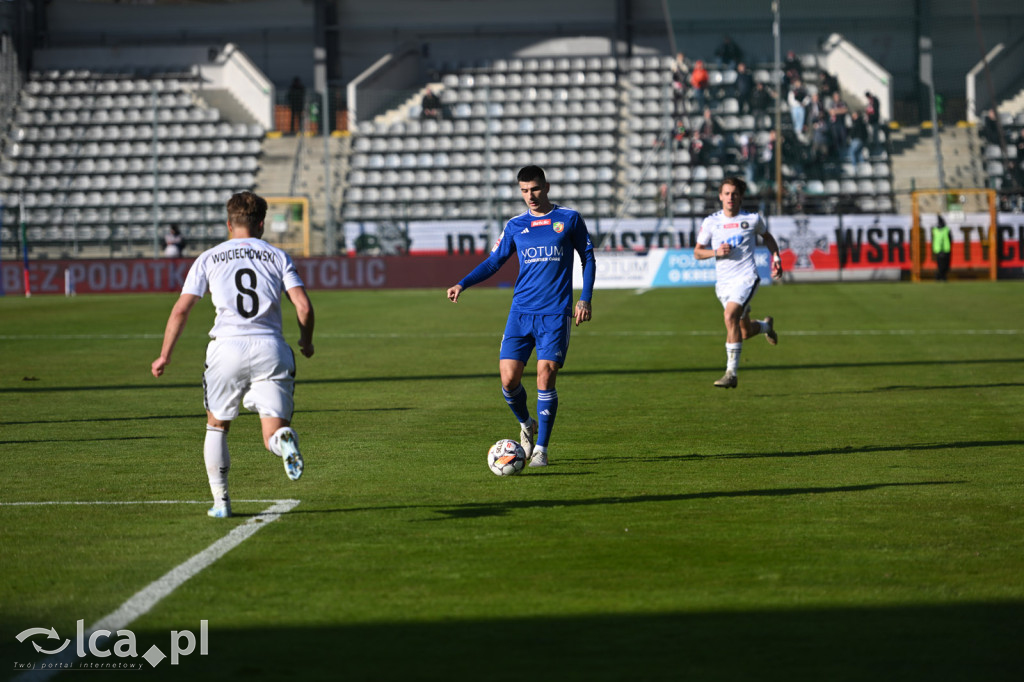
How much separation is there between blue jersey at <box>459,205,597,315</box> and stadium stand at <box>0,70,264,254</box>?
35.9 meters

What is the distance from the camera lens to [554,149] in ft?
156

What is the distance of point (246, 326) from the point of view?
22.4ft

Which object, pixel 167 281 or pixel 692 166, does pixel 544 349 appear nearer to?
pixel 167 281

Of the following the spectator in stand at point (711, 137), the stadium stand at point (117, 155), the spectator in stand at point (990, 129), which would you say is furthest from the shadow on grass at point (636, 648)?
the spectator in stand at point (990, 129)

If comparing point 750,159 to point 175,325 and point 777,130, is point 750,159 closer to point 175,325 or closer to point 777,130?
point 777,130

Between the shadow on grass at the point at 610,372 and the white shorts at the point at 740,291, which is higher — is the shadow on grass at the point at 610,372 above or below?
below

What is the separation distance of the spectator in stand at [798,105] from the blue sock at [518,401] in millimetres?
37856

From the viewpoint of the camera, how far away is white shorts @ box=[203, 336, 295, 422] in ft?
22.2

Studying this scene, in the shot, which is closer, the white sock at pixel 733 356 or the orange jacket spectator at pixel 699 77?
the white sock at pixel 733 356

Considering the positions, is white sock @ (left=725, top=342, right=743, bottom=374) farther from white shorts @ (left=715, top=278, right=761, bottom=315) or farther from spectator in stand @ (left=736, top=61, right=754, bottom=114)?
spectator in stand @ (left=736, top=61, right=754, bottom=114)

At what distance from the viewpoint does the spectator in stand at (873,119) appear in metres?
46.1

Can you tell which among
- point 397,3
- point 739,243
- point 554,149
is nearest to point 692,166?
point 554,149

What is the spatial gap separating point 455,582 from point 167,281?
33.8 meters

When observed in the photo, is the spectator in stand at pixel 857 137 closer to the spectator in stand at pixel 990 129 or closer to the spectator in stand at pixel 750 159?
the spectator in stand at pixel 750 159
